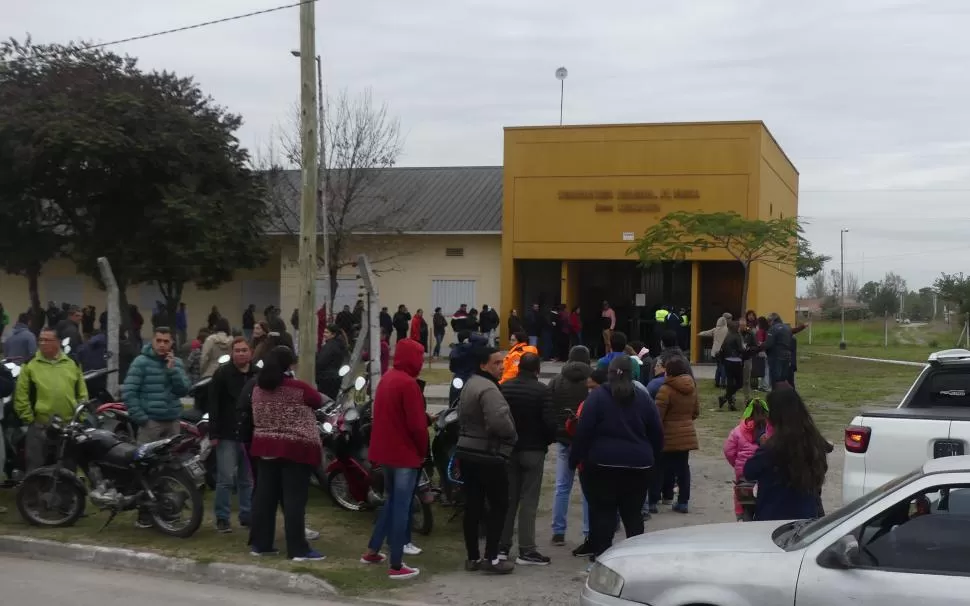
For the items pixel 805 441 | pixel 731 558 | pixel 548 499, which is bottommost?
pixel 548 499

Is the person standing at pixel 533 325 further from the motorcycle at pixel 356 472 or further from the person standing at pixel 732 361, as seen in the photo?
the motorcycle at pixel 356 472

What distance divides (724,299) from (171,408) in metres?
26.0

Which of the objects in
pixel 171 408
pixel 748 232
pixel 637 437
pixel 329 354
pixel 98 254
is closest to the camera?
pixel 637 437

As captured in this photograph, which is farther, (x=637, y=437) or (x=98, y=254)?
(x=98, y=254)

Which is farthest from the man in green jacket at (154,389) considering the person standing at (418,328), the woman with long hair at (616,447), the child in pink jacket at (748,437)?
the person standing at (418,328)

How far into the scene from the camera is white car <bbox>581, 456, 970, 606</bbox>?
5.12m

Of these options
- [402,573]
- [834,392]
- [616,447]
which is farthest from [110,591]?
[834,392]

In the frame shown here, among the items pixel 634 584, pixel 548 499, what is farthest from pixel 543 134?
pixel 634 584

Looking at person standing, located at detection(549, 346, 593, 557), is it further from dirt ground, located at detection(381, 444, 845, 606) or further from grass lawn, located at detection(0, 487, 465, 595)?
grass lawn, located at detection(0, 487, 465, 595)

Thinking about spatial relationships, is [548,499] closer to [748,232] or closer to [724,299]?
[748,232]

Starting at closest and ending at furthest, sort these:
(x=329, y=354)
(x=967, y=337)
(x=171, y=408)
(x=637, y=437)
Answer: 1. (x=637, y=437)
2. (x=171, y=408)
3. (x=329, y=354)
4. (x=967, y=337)

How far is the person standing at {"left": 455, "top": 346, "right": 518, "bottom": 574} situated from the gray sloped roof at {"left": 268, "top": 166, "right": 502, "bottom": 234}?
2628 cm

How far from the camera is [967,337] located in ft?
134

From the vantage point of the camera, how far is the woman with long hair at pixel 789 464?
675 centimetres
